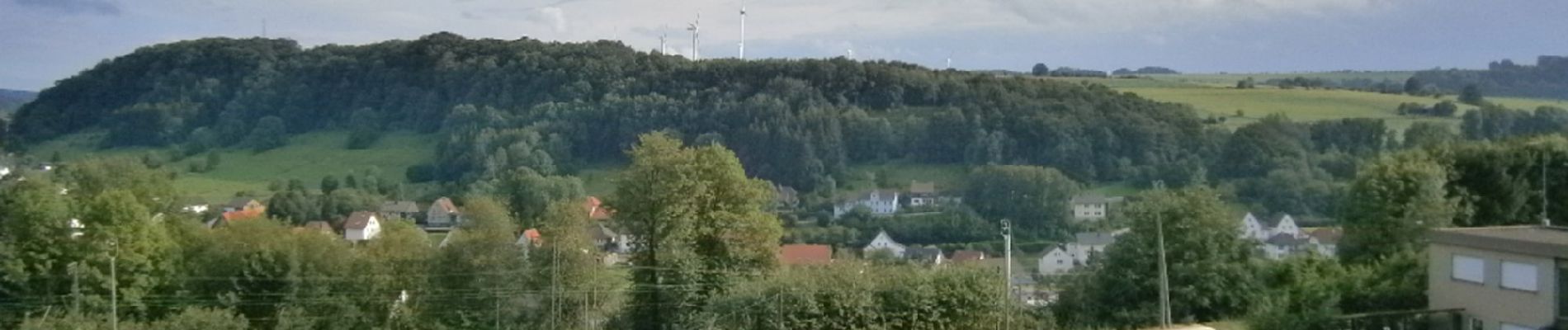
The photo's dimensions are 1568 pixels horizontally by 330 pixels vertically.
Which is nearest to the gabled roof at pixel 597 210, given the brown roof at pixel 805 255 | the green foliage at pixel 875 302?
the brown roof at pixel 805 255

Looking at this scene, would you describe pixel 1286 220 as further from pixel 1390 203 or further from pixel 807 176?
pixel 807 176

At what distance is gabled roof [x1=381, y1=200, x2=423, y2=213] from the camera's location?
32.9m

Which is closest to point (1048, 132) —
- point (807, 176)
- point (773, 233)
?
point (807, 176)

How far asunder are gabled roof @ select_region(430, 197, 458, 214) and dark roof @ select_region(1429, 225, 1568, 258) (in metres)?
20.4

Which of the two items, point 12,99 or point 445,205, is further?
point 12,99

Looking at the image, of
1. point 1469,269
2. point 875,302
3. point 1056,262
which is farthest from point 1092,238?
point 1469,269

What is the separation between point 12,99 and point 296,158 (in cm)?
962

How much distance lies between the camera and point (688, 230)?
17750 mm

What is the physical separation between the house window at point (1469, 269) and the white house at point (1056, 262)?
19.1ft

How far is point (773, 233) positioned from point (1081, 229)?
11.0 m

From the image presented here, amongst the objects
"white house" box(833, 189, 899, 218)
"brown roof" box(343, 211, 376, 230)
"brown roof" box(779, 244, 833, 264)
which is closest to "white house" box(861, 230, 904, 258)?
"brown roof" box(779, 244, 833, 264)

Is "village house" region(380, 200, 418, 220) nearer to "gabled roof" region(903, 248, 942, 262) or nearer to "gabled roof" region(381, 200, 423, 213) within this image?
"gabled roof" region(381, 200, 423, 213)

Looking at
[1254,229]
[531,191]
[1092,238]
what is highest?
[1254,229]

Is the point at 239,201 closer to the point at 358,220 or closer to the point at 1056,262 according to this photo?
the point at 358,220
